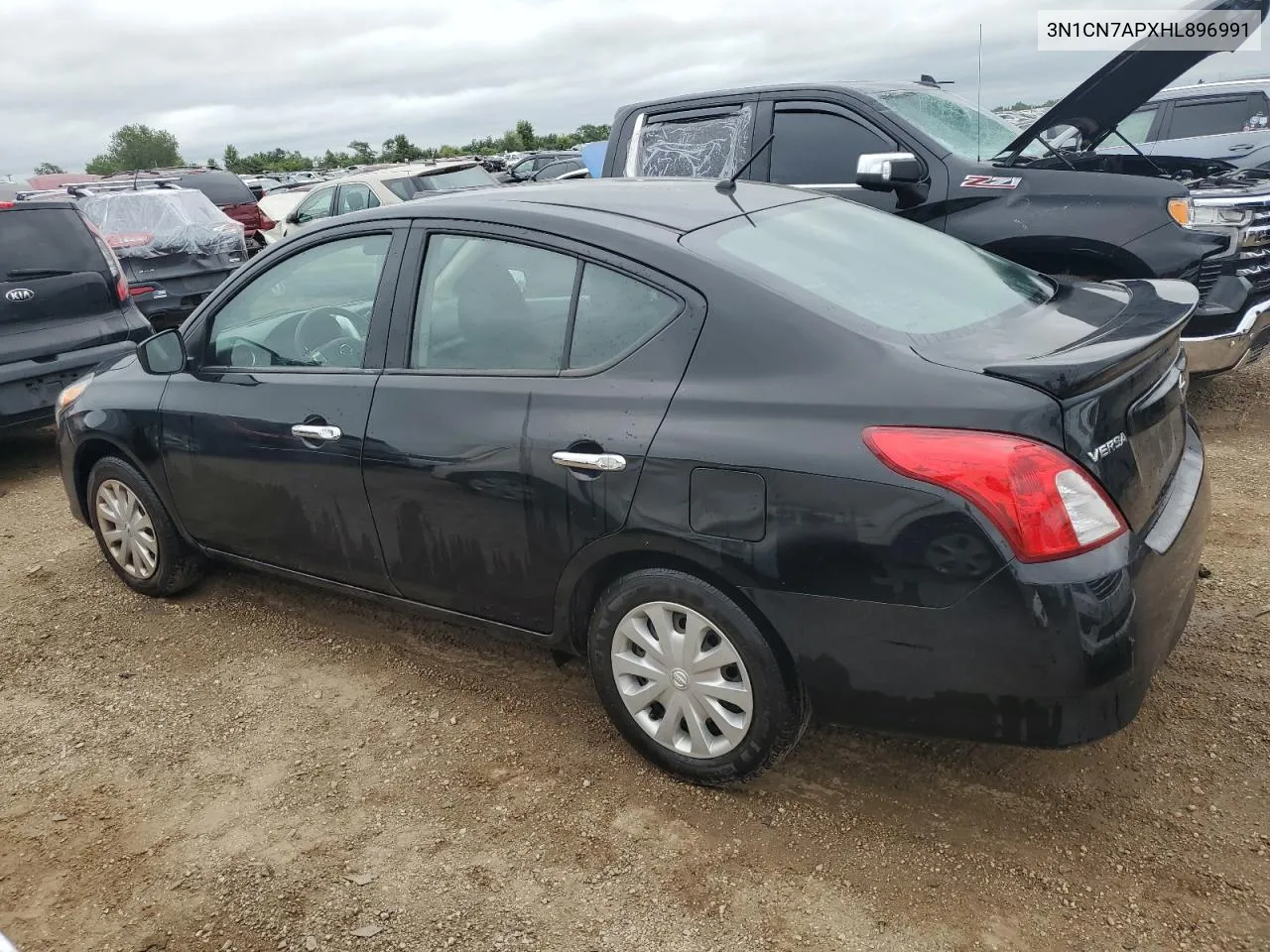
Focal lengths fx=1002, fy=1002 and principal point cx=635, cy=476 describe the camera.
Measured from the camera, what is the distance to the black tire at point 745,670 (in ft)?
8.18

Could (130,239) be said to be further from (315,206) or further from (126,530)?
(126,530)

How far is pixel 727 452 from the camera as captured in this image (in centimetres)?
242

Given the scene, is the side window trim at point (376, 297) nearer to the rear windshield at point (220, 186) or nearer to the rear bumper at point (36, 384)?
the rear bumper at point (36, 384)

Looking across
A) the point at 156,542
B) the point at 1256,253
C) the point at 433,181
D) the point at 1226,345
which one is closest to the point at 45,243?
the point at 156,542

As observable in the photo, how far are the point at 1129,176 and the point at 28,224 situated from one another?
6.58 meters

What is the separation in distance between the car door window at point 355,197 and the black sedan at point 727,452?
9683 millimetres

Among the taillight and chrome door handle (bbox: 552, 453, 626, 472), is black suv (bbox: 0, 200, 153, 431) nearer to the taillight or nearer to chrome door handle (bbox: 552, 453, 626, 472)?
the taillight

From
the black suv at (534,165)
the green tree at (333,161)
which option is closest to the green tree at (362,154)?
the green tree at (333,161)

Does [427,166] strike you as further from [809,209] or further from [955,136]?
[809,209]

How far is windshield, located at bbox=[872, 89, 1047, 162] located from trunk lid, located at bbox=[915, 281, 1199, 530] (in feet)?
10.1

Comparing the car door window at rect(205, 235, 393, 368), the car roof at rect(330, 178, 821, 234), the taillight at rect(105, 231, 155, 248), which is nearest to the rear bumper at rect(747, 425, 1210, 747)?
the car roof at rect(330, 178, 821, 234)

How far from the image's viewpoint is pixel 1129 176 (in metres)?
5.11

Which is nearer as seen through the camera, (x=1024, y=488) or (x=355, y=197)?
(x=1024, y=488)

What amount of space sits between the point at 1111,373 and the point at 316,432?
234 centimetres
